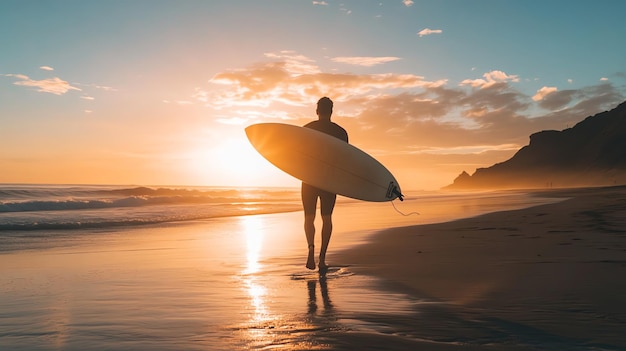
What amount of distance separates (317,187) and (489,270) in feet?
7.96

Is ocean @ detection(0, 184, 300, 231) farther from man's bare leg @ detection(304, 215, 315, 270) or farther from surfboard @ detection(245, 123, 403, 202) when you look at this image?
man's bare leg @ detection(304, 215, 315, 270)

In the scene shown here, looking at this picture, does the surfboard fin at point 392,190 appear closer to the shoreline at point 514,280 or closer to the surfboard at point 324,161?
the surfboard at point 324,161

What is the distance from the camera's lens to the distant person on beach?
6402mm

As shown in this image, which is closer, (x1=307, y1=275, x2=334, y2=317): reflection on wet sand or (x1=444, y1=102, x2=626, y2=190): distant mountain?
(x1=307, y1=275, x2=334, y2=317): reflection on wet sand

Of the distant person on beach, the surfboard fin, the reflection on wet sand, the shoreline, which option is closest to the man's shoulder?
the distant person on beach

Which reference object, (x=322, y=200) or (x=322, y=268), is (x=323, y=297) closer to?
(x=322, y=268)

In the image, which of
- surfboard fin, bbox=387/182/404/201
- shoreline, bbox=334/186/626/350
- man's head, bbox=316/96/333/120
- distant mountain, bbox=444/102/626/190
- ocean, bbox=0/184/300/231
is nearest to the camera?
shoreline, bbox=334/186/626/350

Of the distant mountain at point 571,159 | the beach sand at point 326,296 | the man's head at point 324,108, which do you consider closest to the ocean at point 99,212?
the beach sand at point 326,296

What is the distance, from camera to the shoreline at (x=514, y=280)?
3.22 m

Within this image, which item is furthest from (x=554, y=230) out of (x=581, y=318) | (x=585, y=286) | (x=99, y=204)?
(x=99, y=204)

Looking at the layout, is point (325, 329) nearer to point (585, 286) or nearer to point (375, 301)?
point (375, 301)

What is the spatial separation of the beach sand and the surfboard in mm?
1065

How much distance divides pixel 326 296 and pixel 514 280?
2.04 m

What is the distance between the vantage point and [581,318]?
350cm
